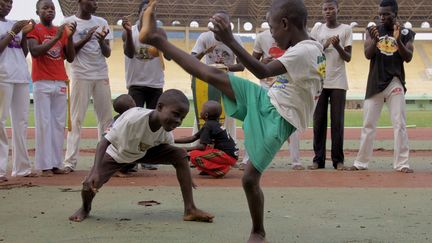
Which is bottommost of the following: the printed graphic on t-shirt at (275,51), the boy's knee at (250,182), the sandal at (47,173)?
the sandal at (47,173)

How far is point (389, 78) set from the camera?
8.40 m

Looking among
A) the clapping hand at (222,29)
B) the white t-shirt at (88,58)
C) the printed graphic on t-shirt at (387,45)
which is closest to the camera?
the clapping hand at (222,29)

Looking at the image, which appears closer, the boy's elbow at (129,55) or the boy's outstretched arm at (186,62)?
the boy's outstretched arm at (186,62)

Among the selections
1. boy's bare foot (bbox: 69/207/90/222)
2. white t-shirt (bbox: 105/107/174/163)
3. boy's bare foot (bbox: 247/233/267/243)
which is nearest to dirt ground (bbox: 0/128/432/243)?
boy's bare foot (bbox: 69/207/90/222)

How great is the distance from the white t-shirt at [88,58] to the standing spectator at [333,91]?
2999 millimetres

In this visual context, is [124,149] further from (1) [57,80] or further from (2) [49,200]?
(1) [57,80]

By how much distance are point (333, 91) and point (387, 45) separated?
969 millimetres

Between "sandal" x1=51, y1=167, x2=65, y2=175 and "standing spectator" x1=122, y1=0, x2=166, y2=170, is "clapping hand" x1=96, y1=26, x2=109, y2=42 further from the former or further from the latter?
"sandal" x1=51, y1=167, x2=65, y2=175

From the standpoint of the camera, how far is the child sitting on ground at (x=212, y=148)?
773cm

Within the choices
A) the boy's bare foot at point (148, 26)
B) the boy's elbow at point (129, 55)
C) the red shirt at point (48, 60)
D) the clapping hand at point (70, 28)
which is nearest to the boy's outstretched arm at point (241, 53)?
the boy's bare foot at point (148, 26)

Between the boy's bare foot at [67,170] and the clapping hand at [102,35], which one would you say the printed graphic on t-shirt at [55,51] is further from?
the boy's bare foot at [67,170]

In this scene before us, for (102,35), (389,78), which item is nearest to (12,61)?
(102,35)

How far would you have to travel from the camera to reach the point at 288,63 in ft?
13.7

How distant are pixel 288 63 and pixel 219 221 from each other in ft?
4.85
